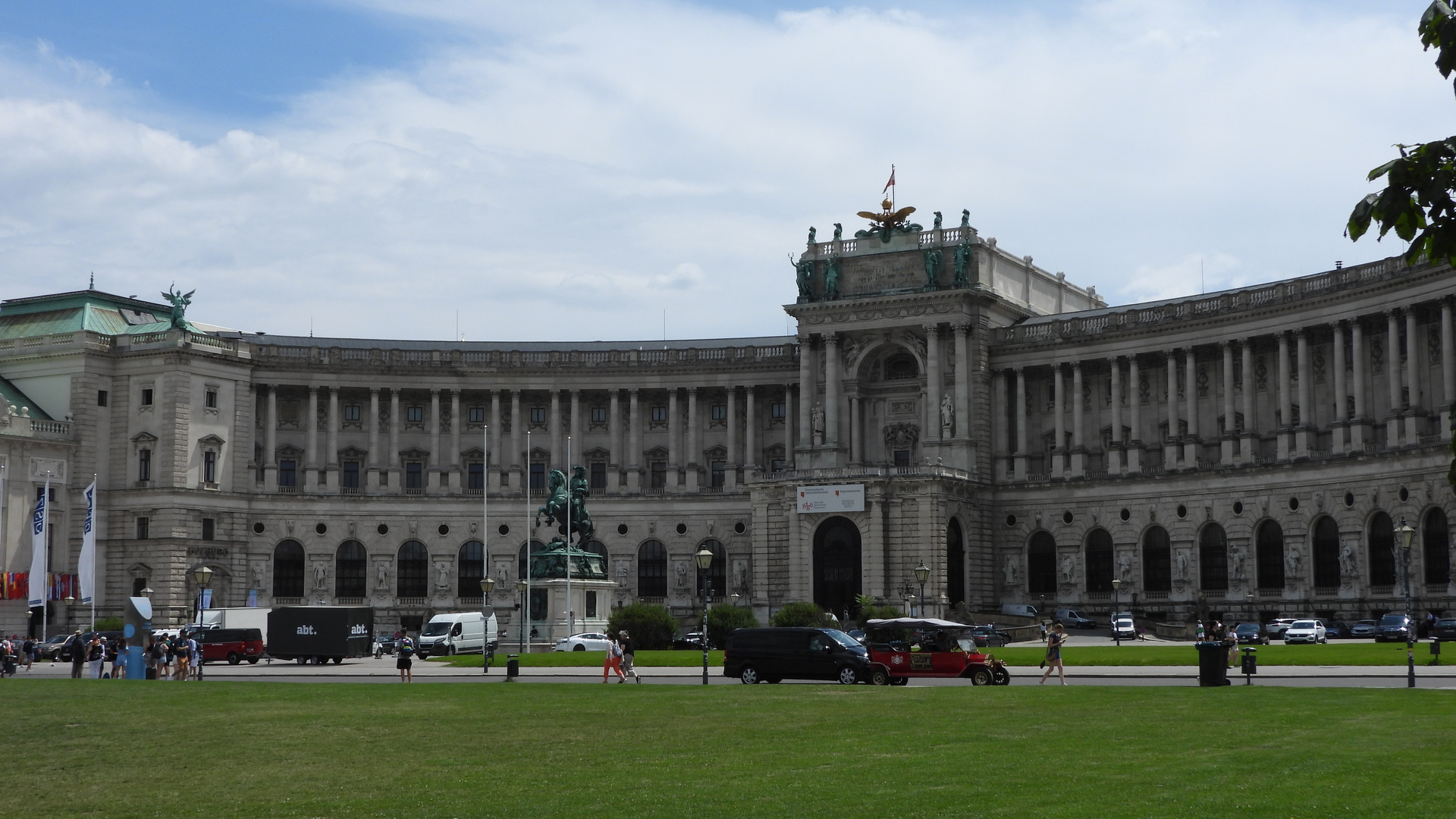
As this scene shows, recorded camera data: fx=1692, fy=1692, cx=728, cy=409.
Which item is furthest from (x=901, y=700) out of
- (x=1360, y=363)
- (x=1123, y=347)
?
(x=1123, y=347)

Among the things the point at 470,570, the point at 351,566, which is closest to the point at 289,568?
the point at 351,566

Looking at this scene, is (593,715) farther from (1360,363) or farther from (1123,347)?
(1123,347)

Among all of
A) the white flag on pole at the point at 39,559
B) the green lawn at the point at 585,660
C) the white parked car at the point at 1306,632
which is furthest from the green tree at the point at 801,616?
the white flag on pole at the point at 39,559

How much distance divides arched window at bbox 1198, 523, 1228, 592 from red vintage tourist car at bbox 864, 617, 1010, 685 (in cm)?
5131

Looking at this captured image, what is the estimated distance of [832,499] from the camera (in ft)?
369

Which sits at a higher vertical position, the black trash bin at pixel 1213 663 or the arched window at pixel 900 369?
the arched window at pixel 900 369

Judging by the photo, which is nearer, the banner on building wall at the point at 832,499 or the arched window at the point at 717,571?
the banner on building wall at the point at 832,499

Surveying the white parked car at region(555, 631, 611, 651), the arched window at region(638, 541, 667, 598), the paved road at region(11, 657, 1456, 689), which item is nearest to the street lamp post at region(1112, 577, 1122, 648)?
the paved road at region(11, 657, 1456, 689)

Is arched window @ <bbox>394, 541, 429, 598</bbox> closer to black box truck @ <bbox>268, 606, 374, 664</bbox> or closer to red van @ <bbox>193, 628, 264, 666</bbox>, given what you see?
red van @ <bbox>193, 628, 264, 666</bbox>

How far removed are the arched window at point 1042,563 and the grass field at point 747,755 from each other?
71301 millimetres

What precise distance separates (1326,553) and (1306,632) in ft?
53.2

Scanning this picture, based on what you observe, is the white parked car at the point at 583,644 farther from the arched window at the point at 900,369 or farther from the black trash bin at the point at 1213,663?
the black trash bin at the point at 1213,663

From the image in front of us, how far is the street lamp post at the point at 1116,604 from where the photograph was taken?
297 feet

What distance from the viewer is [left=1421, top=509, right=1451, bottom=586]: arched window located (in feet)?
310
